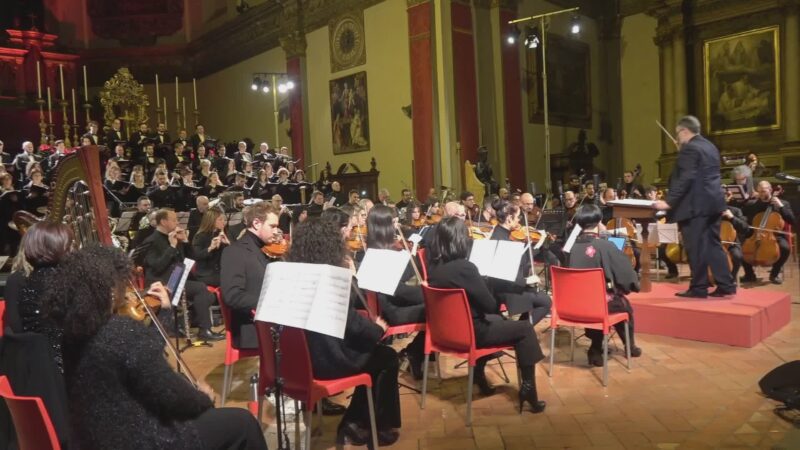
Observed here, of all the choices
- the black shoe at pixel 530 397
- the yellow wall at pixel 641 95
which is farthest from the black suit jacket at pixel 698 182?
the yellow wall at pixel 641 95

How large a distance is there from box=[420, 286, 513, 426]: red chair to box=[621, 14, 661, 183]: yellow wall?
43.9 ft

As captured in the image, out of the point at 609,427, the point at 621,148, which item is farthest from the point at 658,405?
the point at 621,148

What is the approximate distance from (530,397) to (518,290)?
0.87m

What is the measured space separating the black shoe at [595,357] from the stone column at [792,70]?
10576mm

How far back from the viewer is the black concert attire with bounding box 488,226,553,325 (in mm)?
4293

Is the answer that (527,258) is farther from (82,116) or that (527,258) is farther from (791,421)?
(82,116)

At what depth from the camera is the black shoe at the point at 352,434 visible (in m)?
3.37

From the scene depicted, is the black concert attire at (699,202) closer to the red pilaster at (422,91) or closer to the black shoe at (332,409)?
the black shoe at (332,409)

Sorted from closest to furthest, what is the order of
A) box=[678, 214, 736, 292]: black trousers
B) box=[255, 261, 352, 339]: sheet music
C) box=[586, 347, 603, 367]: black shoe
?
box=[255, 261, 352, 339]: sheet music
box=[586, 347, 603, 367]: black shoe
box=[678, 214, 736, 292]: black trousers

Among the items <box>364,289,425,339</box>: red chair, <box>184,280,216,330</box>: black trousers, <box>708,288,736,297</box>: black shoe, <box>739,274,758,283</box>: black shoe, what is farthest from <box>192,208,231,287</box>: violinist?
<box>739,274,758,283</box>: black shoe

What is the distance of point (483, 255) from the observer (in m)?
4.01

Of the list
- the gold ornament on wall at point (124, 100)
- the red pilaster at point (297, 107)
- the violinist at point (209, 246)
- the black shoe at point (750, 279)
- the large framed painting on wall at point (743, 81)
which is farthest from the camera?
the gold ornament on wall at point (124, 100)

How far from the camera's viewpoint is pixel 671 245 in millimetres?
7695

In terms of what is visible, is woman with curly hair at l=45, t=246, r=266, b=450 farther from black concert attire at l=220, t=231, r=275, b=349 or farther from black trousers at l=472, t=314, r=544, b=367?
black trousers at l=472, t=314, r=544, b=367
